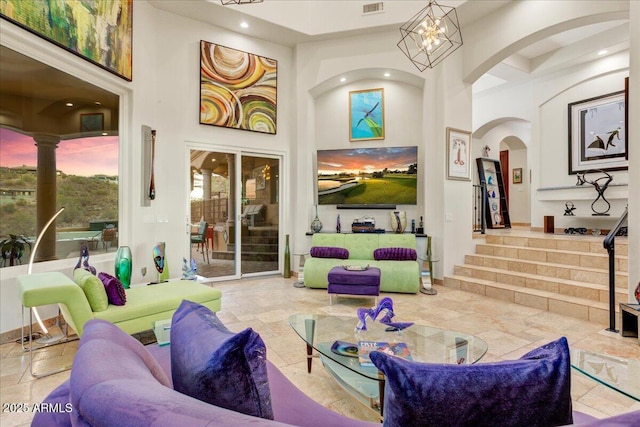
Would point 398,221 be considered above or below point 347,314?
above

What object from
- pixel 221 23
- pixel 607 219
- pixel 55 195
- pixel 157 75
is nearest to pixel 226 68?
pixel 221 23

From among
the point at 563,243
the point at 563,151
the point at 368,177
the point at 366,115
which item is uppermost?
the point at 366,115

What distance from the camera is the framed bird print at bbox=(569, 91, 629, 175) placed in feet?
20.3

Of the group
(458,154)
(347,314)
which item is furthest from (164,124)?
(458,154)

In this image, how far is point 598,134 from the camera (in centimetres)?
645

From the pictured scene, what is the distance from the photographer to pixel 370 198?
610 cm

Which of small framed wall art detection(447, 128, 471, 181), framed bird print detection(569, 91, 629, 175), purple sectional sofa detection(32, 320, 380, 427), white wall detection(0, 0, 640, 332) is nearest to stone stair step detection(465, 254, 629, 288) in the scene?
white wall detection(0, 0, 640, 332)

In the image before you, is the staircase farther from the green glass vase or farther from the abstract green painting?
the abstract green painting

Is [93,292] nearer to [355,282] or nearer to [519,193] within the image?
[355,282]

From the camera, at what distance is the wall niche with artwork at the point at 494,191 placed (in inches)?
334

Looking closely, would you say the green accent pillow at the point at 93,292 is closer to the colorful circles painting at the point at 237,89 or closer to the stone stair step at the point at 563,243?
the colorful circles painting at the point at 237,89

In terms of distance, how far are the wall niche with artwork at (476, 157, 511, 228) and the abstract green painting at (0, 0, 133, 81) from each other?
788 centimetres

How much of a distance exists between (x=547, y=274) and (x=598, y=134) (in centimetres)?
369

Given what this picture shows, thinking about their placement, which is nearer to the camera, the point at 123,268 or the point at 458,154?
the point at 123,268
